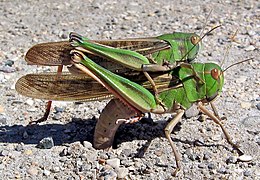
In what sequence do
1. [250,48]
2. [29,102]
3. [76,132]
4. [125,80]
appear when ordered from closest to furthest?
1. [125,80]
2. [76,132]
3. [29,102]
4. [250,48]

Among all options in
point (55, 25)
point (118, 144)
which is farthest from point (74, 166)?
point (55, 25)

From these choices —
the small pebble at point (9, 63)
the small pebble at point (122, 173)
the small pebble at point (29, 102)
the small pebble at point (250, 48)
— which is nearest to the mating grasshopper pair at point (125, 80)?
the small pebble at point (122, 173)

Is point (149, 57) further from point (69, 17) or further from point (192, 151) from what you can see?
point (69, 17)

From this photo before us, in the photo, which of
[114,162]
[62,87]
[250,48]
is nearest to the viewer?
[62,87]

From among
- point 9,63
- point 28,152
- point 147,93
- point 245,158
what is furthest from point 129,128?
point 9,63

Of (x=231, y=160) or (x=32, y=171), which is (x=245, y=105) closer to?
(x=231, y=160)

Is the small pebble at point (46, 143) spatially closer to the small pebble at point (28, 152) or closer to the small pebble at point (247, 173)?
the small pebble at point (28, 152)

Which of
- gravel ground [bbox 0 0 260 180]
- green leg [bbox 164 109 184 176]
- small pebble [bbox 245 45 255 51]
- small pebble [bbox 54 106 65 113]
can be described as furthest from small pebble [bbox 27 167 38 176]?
small pebble [bbox 245 45 255 51]
